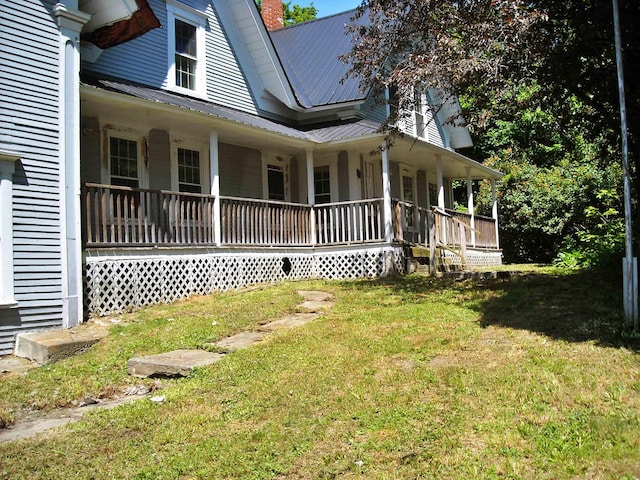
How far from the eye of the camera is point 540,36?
9.81 m

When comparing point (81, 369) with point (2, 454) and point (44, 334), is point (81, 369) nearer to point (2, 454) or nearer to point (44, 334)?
point (44, 334)

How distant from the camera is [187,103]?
13539mm

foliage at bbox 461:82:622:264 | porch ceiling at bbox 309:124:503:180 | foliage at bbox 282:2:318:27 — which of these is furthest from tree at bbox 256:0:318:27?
porch ceiling at bbox 309:124:503:180

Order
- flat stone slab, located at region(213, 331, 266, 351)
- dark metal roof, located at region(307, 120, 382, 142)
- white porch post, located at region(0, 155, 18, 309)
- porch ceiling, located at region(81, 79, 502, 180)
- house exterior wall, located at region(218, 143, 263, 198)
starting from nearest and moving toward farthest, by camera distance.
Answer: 1. flat stone slab, located at region(213, 331, 266, 351)
2. white porch post, located at region(0, 155, 18, 309)
3. porch ceiling, located at region(81, 79, 502, 180)
4. dark metal roof, located at region(307, 120, 382, 142)
5. house exterior wall, located at region(218, 143, 263, 198)

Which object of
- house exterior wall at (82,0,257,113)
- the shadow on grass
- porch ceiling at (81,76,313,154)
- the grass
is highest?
house exterior wall at (82,0,257,113)

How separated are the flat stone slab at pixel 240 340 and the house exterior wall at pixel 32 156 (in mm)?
3107

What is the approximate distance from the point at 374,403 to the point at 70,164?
7.05m

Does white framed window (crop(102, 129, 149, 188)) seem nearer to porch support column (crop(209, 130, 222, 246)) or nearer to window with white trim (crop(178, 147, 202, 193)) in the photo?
window with white trim (crop(178, 147, 202, 193))

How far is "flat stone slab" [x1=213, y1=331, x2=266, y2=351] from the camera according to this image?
779 cm

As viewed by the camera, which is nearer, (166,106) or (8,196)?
(8,196)

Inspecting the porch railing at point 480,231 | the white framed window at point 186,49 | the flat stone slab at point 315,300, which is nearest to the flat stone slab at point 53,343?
the flat stone slab at point 315,300

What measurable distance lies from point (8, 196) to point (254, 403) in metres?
5.71

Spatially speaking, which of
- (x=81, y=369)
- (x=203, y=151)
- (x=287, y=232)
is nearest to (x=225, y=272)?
(x=287, y=232)

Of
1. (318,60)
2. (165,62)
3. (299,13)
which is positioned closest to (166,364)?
(165,62)
